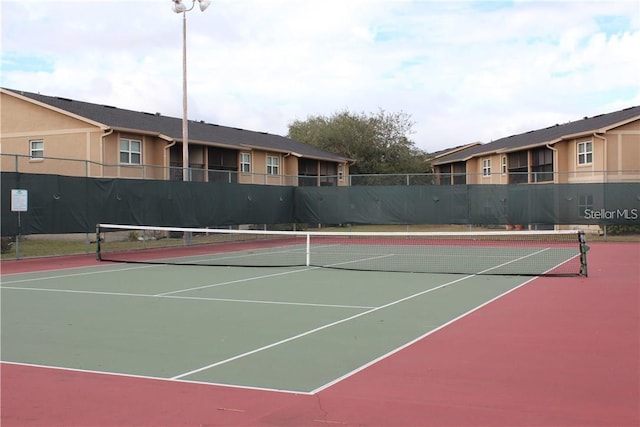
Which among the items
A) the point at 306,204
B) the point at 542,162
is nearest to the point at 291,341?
the point at 306,204

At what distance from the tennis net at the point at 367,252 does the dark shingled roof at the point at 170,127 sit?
17.8 feet

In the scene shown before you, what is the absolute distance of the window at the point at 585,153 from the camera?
1270 inches

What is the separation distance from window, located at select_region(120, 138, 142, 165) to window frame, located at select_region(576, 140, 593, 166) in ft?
70.9

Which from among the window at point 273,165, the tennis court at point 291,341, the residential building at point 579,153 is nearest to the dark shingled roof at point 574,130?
the residential building at point 579,153

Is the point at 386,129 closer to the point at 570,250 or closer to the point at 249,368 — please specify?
the point at 570,250

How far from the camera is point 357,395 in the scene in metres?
5.36

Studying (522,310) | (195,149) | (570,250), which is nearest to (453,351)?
(522,310)

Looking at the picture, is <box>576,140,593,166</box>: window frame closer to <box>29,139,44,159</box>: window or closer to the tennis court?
the tennis court

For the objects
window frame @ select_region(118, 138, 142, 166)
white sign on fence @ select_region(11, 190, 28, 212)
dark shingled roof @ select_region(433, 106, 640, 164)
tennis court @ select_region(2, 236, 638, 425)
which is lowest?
tennis court @ select_region(2, 236, 638, 425)

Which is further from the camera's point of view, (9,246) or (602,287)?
(9,246)

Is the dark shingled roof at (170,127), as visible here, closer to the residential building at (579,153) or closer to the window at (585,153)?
the residential building at (579,153)

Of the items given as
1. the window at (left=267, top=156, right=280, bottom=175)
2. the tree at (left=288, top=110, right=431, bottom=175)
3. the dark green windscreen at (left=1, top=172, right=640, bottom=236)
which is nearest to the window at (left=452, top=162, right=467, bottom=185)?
the tree at (left=288, top=110, right=431, bottom=175)

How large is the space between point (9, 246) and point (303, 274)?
11118mm

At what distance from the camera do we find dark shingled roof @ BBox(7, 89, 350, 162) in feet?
94.3
